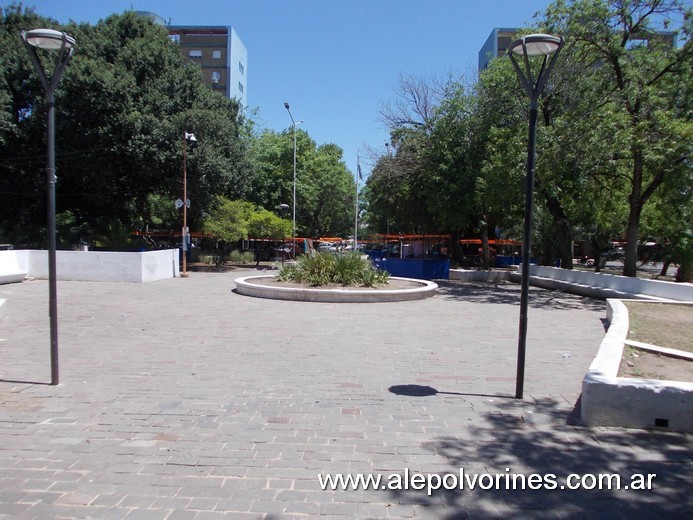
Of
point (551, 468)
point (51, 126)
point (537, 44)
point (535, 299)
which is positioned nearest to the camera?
point (551, 468)

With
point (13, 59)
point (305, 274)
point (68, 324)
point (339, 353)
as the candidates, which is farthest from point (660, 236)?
point (13, 59)

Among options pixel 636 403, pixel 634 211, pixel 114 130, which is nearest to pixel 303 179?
pixel 114 130

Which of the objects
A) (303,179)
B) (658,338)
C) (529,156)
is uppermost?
(303,179)

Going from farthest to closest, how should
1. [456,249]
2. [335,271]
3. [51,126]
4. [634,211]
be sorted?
[456,249] → [634,211] → [335,271] → [51,126]

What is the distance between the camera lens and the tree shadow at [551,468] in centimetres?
336

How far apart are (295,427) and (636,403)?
10.4ft

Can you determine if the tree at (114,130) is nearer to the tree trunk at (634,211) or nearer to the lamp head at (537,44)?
the tree trunk at (634,211)

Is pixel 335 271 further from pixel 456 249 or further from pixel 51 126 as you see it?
pixel 456 249

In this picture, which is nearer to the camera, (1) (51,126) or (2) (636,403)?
(2) (636,403)

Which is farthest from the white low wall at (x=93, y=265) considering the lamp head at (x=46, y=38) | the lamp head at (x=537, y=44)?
the lamp head at (x=537, y=44)

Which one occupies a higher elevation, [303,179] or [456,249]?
[303,179]

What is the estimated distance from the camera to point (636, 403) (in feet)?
15.6

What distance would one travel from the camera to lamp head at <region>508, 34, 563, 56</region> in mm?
A: 5363

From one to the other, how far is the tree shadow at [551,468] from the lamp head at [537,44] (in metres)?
3.81
